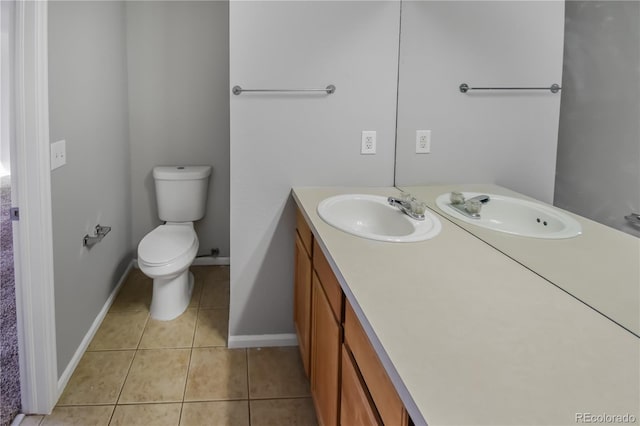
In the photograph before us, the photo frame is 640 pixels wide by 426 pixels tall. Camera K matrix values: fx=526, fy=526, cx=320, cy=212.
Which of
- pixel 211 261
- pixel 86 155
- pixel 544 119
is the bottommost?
pixel 211 261

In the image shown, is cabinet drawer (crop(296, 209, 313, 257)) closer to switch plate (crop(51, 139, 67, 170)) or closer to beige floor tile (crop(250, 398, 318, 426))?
beige floor tile (crop(250, 398, 318, 426))

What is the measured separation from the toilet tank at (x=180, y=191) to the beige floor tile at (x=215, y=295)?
0.46 m

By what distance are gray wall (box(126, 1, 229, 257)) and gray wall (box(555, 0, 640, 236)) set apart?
2712 millimetres

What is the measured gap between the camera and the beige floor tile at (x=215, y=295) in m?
3.19

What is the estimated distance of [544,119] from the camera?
1.40 m

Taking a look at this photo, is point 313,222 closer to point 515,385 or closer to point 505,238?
point 505,238

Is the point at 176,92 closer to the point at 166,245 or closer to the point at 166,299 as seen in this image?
the point at 166,245

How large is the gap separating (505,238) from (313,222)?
2.25ft

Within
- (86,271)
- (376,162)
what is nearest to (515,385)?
(376,162)

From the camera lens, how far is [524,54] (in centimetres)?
163

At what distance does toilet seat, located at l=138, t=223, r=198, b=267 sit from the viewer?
9.35ft

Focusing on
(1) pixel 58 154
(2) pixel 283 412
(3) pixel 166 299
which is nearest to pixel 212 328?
(3) pixel 166 299

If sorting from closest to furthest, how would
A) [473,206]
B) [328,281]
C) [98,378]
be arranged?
[328,281]
[473,206]
[98,378]

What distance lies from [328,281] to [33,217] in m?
1.16
